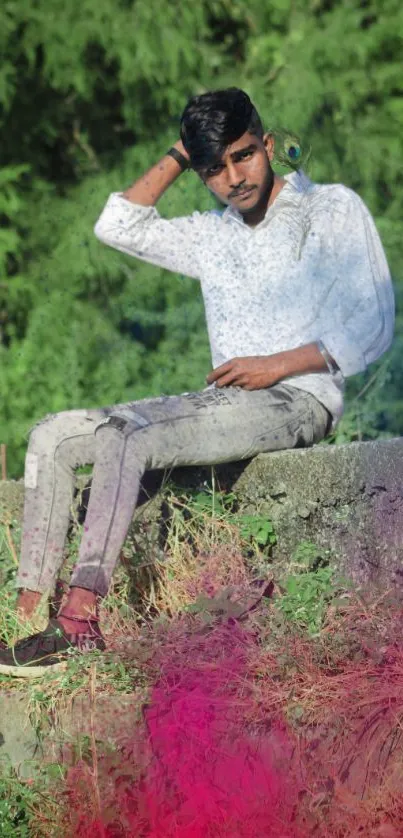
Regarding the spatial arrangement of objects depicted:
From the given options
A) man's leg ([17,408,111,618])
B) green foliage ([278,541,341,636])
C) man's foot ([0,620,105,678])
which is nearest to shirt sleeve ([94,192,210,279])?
man's leg ([17,408,111,618])

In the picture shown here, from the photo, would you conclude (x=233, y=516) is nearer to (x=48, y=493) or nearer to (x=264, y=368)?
(x=264, y=368)

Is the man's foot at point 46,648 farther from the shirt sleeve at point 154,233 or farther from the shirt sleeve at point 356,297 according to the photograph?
the shirt sleeve at point 154,233

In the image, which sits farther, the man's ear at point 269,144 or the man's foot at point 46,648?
the man's ear at point 269,144

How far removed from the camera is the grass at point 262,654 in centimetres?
288

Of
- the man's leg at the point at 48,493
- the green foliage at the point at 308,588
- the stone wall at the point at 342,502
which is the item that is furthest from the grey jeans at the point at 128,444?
the green foliage at the point at 308,588

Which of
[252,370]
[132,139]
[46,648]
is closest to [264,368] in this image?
[252,370]

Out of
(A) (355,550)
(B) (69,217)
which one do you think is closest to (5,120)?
(B) (69,217)

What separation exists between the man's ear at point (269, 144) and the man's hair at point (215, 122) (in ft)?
0.55

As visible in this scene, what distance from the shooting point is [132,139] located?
7.41 m

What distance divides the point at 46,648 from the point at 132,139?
4411mm

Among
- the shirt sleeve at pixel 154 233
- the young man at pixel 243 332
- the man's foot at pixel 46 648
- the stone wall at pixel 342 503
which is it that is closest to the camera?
the man's foot at pixel 46 648

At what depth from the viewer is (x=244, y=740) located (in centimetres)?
299

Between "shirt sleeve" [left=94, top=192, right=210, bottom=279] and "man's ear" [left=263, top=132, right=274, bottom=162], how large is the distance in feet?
0.96

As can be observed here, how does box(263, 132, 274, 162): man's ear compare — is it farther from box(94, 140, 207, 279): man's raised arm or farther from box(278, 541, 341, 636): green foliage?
box(278, 541, 341, 636): green foliage
